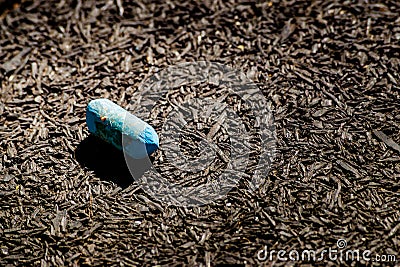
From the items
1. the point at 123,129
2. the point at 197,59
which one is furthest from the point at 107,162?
the point at 197,59

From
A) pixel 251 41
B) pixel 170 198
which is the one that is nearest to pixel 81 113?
pixel 170 198

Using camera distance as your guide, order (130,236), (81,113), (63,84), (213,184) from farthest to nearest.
Answer: (63,84) → (81,113) → (213,184) → (130,236)

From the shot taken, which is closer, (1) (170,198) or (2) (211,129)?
(1) (170,198)

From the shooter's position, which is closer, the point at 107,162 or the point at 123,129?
the point at 123,129

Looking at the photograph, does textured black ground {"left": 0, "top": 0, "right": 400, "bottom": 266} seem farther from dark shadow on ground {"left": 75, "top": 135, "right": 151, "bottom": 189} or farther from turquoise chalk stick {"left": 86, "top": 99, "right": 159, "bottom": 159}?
turquoise chalk stick {"left": 86, "top": 99, "right": 159, "bottom": 159}

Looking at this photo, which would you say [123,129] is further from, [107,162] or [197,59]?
[197,59]

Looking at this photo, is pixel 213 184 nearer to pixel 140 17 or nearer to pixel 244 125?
pixel 244 125
